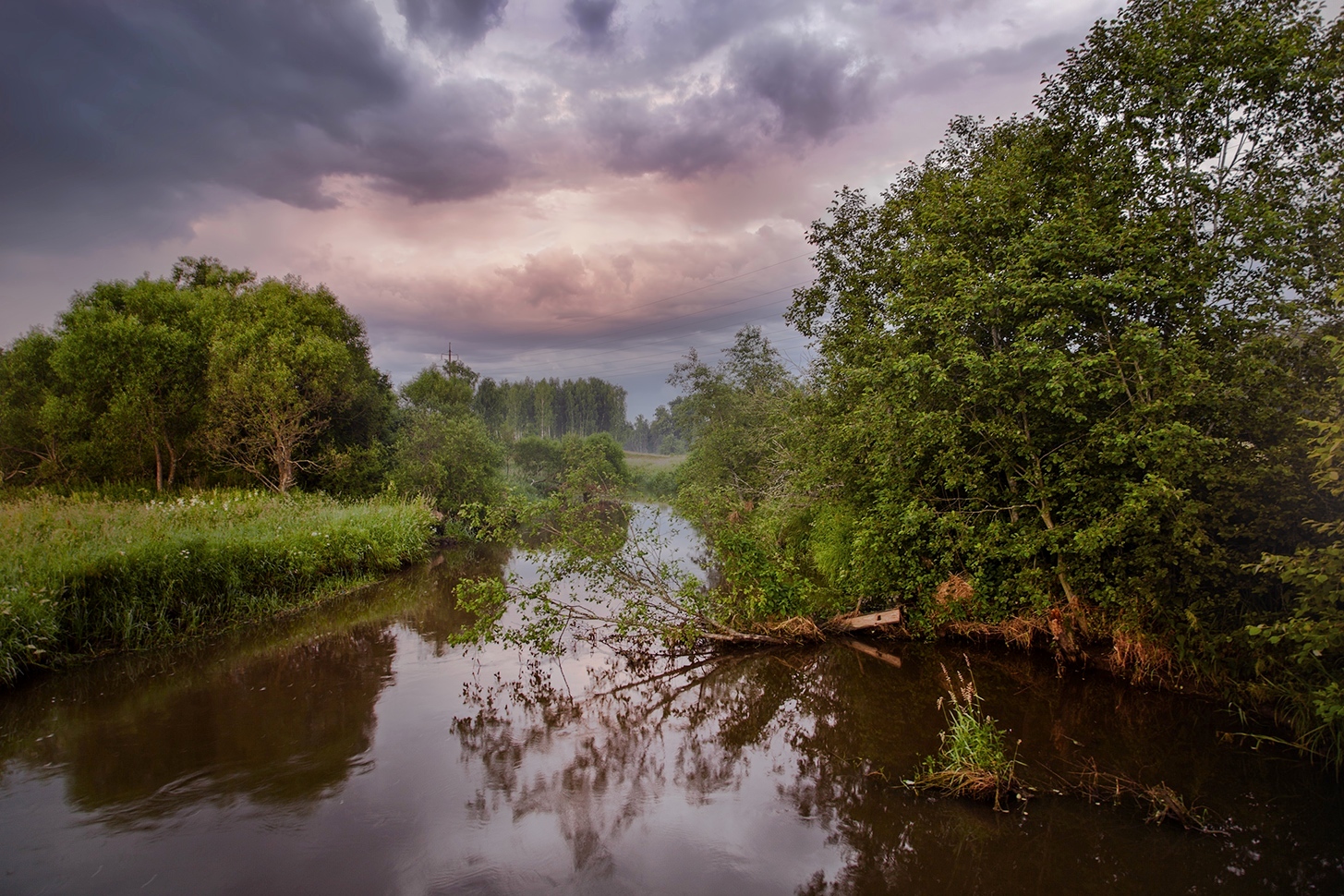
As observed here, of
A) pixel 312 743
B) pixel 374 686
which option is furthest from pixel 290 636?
pixel 312 743

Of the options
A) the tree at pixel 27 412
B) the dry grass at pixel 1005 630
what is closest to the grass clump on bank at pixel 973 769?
the dry grass at pixel 1005 630

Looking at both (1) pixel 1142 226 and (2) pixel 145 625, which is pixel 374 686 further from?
(1) pixel 1142 226

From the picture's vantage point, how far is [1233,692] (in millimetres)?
9445

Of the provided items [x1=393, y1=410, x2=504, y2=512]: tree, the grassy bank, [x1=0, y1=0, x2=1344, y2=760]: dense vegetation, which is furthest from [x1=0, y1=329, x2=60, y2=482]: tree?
[x1=0, y1=0, x2=1344, y2=760]: dense vegetation

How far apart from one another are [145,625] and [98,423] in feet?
59.2

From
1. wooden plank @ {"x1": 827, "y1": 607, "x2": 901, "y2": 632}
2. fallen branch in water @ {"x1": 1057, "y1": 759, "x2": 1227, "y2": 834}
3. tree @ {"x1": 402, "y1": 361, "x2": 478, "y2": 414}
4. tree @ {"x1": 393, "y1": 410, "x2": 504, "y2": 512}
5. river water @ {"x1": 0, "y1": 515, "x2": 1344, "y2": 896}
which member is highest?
tree @ {"x1": 402, "y1": 361, "x2": 478, "y2": 414}

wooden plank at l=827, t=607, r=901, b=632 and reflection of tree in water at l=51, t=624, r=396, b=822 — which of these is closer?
reflection of tree in water at l=51, t=624, r=396, b=822

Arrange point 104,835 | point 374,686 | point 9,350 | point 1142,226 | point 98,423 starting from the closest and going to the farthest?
point 104,835 < point 1142,226 < point 374,686 < point 98,423 < point 9,350

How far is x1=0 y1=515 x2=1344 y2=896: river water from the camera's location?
608 cm

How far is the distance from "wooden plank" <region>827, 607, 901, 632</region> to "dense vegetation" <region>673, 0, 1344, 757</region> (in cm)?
48

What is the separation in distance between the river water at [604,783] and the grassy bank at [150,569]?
847 mm

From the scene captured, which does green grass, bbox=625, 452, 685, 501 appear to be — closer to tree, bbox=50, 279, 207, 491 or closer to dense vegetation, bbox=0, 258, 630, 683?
dense vegetation, bbox=0, 258, 630, 683

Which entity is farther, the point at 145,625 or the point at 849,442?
the point at 849,442

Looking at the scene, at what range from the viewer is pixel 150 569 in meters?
12.4
